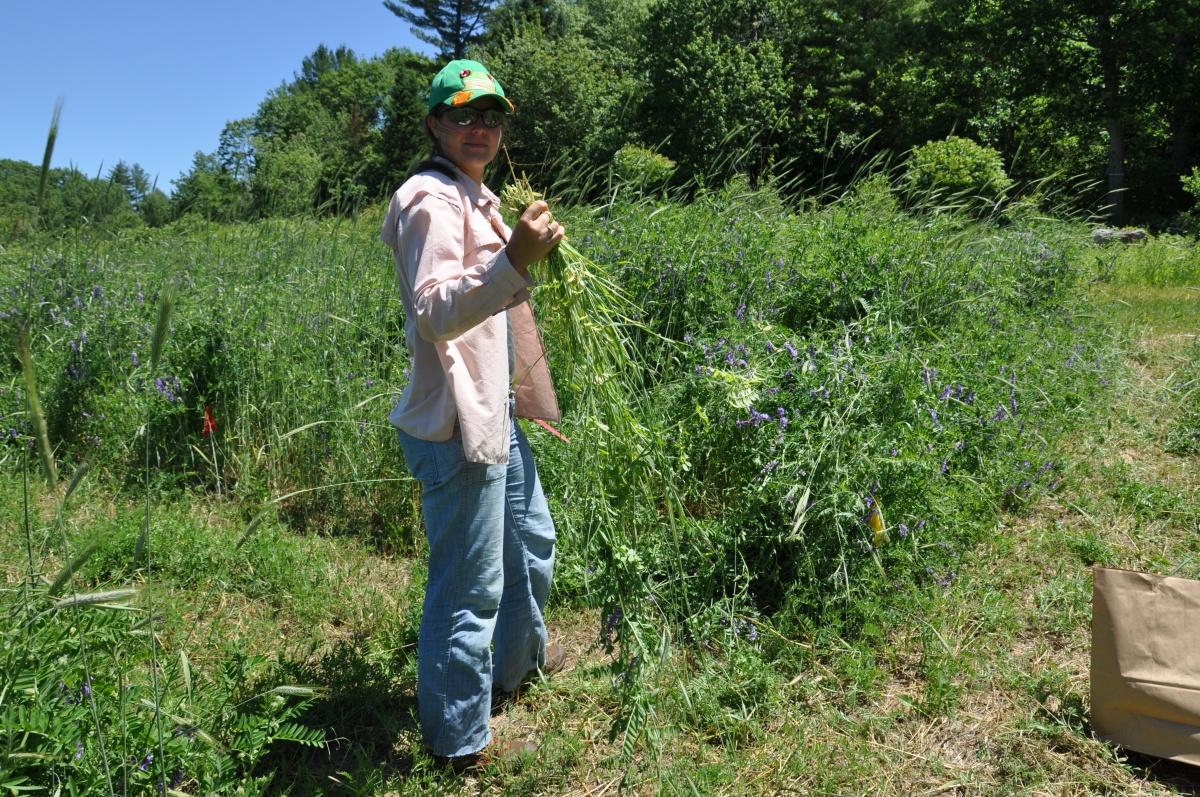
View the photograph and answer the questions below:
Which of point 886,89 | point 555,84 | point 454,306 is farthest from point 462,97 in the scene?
point 555,84

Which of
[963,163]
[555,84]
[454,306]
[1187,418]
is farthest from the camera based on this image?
[555,84]

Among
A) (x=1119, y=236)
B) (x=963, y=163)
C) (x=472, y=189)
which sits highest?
(x=963, y=163)

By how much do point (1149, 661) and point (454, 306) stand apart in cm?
198

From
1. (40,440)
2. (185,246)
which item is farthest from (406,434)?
(185,246)

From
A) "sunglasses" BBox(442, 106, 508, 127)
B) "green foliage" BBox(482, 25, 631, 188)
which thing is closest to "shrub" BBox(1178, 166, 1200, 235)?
"sunglasses" BBox(442, 106, 508, 127)

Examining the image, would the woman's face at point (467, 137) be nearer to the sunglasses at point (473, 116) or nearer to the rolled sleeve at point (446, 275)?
the sunglasses at point (473, 116)

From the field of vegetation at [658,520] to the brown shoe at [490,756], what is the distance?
3 centimetres

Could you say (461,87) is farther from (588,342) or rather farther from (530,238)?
(588,342)

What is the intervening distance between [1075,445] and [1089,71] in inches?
757

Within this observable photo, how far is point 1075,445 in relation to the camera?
4.04 metres

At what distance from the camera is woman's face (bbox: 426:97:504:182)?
208 centimetres

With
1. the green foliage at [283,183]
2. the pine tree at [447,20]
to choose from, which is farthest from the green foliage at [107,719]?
the pine tree at [447,20]

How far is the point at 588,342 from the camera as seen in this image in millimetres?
2158

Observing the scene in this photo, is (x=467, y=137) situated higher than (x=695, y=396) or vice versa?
(x=467, y=137)
